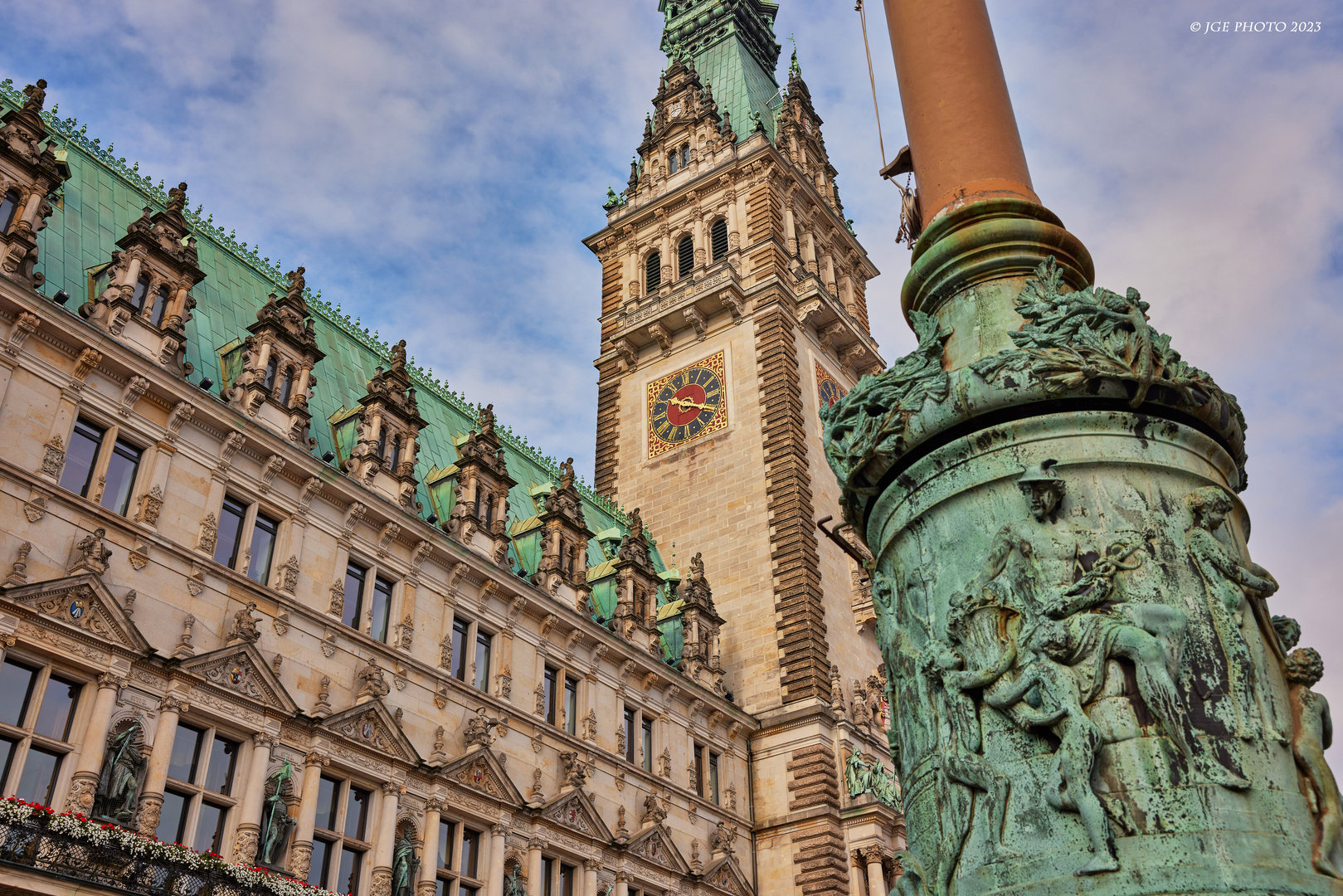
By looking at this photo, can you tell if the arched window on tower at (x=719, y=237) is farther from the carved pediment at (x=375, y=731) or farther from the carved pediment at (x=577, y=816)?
the carved pediment at (x=375, y=731)

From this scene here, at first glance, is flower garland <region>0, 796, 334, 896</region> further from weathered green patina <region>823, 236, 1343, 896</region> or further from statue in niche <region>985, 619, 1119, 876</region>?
statue in niche <region>985, 619, 1119, 876</region>

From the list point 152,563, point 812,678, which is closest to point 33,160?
point 152,563

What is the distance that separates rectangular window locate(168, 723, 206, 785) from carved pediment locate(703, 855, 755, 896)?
53.5ft

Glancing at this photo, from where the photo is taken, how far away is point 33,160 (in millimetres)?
22516

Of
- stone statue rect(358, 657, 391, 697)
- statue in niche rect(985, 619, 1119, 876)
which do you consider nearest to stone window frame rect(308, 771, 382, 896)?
stone statue rect(358, 657, 391, 697)

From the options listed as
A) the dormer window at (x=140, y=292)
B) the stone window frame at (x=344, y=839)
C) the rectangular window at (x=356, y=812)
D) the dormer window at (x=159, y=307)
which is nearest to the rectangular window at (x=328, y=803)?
the stone window frame at (x=344, y=839)

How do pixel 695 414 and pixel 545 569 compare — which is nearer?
pixel 545 569

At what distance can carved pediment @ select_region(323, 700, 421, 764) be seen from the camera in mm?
23047

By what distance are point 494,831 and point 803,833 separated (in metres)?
12.3

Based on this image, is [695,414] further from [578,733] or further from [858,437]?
[858,437]

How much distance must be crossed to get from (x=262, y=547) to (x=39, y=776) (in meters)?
6.87

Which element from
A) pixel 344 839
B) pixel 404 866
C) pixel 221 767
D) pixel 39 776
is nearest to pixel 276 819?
pixel 221 767

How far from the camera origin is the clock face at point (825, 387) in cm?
4716

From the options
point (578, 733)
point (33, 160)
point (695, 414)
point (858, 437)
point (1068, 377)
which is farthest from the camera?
A: point (695, 414)
